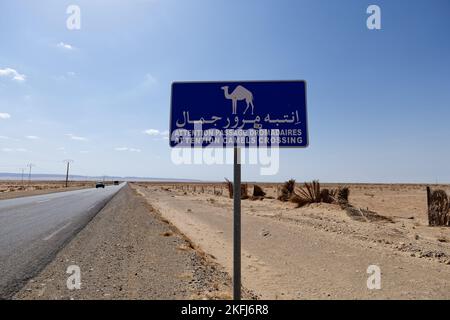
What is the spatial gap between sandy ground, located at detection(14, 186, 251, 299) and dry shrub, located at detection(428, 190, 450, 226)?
12.1 m

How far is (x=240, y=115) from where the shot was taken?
151 inches

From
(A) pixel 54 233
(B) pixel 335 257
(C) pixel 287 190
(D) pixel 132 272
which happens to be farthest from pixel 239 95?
(C) pixel 287 190

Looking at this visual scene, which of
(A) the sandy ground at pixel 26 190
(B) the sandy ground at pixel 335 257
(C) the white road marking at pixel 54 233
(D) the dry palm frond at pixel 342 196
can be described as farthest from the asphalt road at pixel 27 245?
(A) the sandy ground at pixel 26 190

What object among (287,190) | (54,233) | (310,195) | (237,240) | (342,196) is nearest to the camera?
(237,240)

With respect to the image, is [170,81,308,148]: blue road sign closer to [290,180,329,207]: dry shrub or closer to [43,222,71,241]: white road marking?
[43,222,71,241]: white road marking

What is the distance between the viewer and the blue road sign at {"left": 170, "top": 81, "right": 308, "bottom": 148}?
3.79 meters

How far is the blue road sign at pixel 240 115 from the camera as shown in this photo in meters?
3.79

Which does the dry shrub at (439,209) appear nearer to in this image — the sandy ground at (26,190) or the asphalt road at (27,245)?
the asphalt road at (27,245)

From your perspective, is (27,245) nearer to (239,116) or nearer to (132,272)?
(132,272)

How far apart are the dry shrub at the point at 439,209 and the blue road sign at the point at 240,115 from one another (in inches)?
553

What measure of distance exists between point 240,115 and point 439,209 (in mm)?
14707
